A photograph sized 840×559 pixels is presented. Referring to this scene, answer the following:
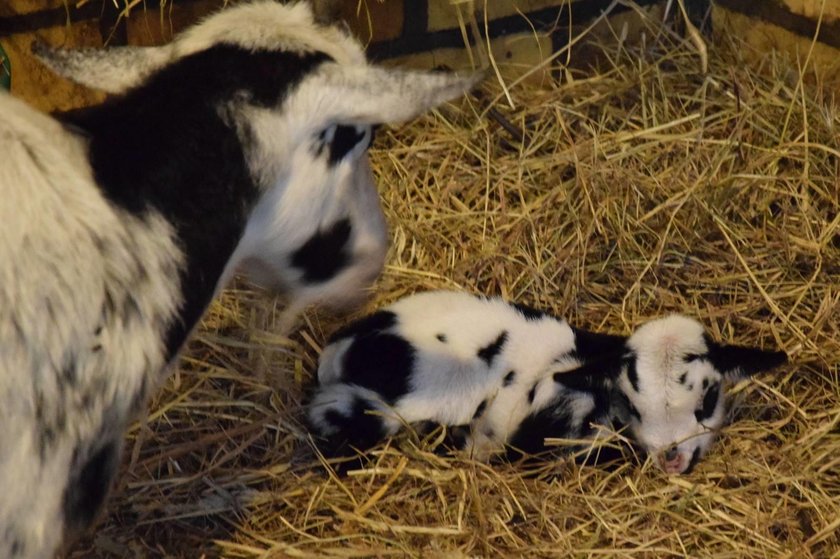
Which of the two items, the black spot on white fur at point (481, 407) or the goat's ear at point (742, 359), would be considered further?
the black spot on white fur at point (481, 407)

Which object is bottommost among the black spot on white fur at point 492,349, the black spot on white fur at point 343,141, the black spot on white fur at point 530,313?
the black spot on white fur at point 492,349

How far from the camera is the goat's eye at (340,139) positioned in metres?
2.16

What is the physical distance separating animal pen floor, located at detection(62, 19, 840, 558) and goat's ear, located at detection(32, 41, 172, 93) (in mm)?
1144

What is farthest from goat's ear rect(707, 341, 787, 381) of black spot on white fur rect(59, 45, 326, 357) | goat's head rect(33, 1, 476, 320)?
black spot on white fur rect(59, 45, 326, 357)

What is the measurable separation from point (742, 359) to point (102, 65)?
5.74 feet

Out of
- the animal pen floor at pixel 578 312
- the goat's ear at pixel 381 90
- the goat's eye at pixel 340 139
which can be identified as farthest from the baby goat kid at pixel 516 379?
the goat's ear at pixel 381 90

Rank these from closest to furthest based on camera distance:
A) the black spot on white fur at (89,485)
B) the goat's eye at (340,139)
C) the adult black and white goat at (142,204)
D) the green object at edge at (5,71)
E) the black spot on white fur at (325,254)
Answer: the adult black and white goat at (142,204)
the black spot on white fur at (89,485)
the goat's eye at (340,139)
the black spot on white fur at (325,254)
the green object at edge at (5,71)

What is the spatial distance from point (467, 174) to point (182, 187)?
6.57 ft

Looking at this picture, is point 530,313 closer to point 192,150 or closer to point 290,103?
point 290,103

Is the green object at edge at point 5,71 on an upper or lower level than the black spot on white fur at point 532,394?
upper

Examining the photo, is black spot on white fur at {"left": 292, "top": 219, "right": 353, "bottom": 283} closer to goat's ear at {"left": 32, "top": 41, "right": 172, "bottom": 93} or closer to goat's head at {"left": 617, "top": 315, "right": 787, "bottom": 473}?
goat's ear at {"left": 32, "top": 41, "right": 172, "bottom": 93}

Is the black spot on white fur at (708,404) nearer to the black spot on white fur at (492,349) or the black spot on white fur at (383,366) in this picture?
the black spot on white fur at (492,349)

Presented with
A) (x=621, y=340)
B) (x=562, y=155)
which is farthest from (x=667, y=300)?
(x=562, y=155)

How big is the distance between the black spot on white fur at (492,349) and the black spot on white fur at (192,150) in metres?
1.12
